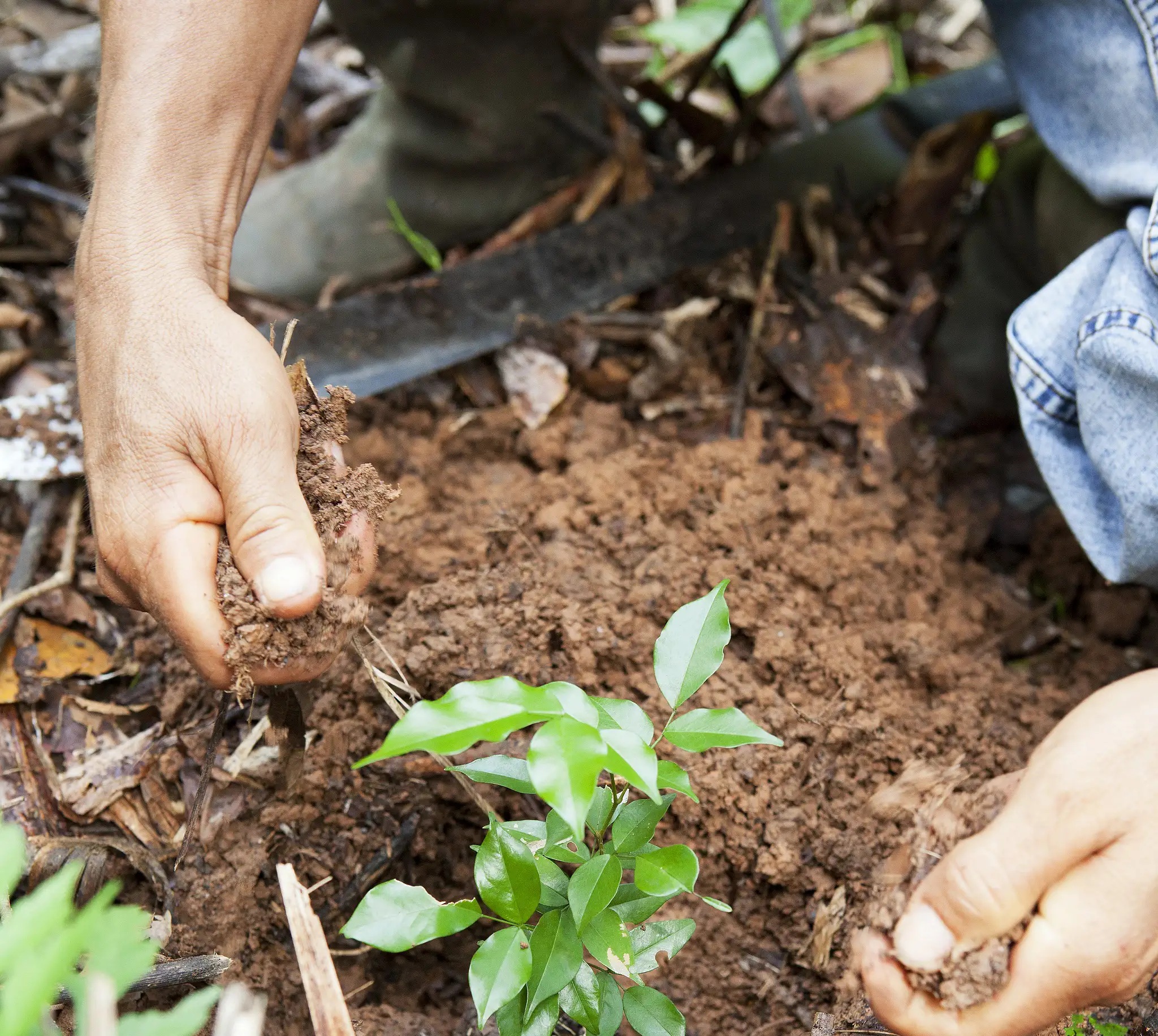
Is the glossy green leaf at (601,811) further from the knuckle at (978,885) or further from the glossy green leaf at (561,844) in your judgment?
the knuckle at (978,885)

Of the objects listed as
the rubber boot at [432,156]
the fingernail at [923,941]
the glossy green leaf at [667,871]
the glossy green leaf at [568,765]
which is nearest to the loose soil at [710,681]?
the fingernail at [923,941]

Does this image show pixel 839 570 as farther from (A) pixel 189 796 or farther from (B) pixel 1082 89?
(A) pixel 189 796

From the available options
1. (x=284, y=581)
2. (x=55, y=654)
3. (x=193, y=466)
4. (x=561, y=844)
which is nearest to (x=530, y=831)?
(x=561, y=844)

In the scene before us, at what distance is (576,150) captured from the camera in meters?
2.61

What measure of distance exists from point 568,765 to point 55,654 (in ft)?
4.18

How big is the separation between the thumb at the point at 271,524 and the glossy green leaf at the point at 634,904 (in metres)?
0.52

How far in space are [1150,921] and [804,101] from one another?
256cm

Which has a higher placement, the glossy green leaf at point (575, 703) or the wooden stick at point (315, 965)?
the glossy green leaf at point (575, 703)

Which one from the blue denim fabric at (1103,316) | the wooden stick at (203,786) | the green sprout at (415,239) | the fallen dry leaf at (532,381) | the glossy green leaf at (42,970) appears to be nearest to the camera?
the glossy green leaf at (42,970)

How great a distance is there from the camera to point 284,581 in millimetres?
1146

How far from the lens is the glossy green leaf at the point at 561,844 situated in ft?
3.62

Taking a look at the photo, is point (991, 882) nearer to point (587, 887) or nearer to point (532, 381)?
point (587, 887)

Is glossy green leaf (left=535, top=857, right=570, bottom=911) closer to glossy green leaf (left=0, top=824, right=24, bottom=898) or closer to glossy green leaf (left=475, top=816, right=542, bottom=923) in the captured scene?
glossy green leaf (left=475, top=816, right=542, bottom=923)

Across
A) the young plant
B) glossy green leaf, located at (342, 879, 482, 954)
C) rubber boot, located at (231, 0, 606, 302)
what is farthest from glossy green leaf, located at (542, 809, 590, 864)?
rubber boot, located at (231, 0, 606, 302)
